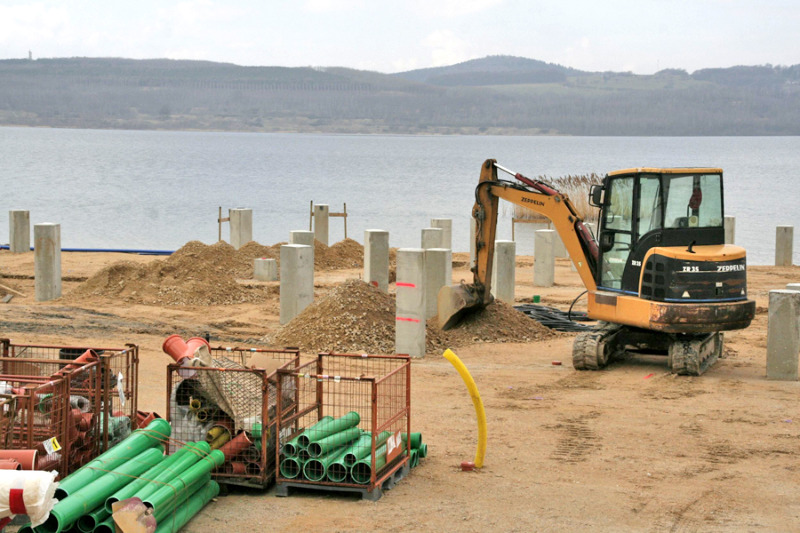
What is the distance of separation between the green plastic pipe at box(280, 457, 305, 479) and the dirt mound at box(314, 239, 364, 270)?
18.2 meters

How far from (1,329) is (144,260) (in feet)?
36.0

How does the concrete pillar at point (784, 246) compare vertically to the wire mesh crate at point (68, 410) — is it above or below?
above

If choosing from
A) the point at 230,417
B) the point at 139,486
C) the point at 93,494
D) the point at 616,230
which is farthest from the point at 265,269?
the point at 93,494

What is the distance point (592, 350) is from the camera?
14.8 meters

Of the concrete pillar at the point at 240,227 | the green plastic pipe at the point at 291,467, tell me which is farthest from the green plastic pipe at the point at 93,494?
the concrete pillar at the point at 240,227

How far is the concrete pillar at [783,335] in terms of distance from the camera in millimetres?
14102

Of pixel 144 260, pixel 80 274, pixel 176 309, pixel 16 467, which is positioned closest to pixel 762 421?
pixel 16 467

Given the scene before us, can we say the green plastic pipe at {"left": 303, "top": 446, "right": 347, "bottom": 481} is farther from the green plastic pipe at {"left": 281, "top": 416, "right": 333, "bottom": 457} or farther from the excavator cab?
the excavator cab

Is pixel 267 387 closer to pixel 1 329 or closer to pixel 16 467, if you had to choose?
pixel 16 467

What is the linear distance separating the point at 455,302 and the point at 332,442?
835 centimetres

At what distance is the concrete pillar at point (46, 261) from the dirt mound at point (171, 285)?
48 cm

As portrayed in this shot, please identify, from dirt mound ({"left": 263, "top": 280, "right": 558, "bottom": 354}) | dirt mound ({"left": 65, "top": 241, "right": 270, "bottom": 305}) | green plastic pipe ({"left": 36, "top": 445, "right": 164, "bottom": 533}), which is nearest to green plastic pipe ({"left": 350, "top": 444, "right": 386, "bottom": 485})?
green plastic pipe ({"left": 36, "top": 445, "right": 164, "bottom": 533})

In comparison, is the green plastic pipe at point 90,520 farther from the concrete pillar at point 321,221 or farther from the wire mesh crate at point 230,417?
the concrete pillar at point 321,221

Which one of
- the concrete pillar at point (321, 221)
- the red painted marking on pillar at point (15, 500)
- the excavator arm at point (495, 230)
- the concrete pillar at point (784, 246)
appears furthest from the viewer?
the concrete pillar at point (321, 221)
